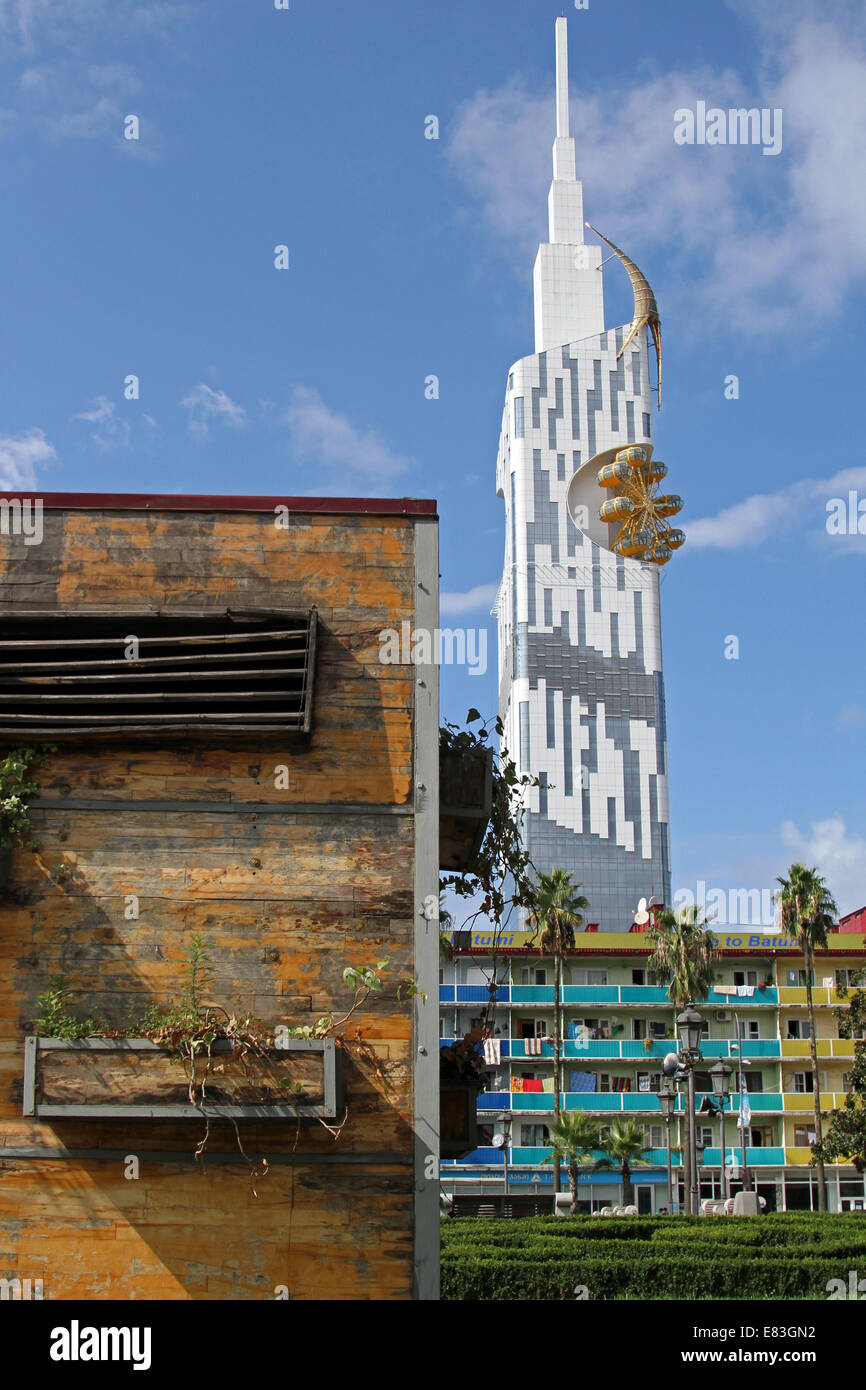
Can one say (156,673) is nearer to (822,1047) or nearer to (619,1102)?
(619,1102)

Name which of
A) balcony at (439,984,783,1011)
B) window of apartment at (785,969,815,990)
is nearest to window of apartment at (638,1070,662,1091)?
balcony at (439,984,783,1011)

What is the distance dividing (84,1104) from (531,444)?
131 meters

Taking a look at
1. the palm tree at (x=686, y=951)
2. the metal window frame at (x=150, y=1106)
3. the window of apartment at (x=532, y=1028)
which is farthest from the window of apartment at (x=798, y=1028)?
the metal window frame at (x=150, y=1106)

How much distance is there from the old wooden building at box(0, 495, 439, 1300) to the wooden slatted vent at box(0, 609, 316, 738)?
21 mm

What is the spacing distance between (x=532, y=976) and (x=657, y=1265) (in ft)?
139

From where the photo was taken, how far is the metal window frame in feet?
26.0

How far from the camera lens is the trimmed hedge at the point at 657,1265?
22031 mm

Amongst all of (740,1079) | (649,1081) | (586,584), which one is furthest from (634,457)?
(740,1079)

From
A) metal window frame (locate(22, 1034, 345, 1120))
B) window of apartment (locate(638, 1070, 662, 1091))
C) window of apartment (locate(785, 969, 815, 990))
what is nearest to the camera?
metal window frame (locate(22, 1034, 345, 1120))

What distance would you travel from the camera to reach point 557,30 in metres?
145

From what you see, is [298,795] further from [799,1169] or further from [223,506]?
[799,1169]

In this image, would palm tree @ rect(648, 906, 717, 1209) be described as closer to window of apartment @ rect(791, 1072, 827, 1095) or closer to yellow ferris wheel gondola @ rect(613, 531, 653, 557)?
window of apartment @ rect(791, 1072, 827, 1095)

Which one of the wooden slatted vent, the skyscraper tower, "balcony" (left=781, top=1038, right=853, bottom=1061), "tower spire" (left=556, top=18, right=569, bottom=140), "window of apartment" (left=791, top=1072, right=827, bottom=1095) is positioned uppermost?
"tower spire" (left=556, top=18, right=569, bottom=140)
